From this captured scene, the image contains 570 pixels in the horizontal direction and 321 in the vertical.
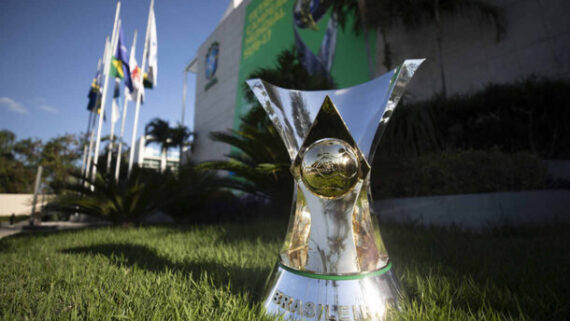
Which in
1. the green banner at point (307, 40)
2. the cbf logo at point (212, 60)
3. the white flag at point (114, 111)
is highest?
the cbf logo at point (212, 60)

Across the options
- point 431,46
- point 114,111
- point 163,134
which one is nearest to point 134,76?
point 114,111

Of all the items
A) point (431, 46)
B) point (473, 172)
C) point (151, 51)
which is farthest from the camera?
point (151, 51)

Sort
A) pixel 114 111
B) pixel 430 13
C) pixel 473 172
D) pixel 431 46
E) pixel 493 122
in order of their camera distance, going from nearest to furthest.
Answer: pixel 473 172, pixel 493 122, pixel 430 13, pixel 431 46, pixel 114 111

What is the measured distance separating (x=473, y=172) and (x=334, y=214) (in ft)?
12.8

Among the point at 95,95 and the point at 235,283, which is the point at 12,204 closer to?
the point at 95,95

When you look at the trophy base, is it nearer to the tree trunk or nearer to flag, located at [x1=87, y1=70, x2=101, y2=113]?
the tree trunk

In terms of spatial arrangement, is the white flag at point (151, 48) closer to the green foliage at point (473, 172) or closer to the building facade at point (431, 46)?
the building facade at point (431, 46)

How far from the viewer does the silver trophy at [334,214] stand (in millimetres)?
795

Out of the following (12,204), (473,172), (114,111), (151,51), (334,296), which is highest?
(151,51)

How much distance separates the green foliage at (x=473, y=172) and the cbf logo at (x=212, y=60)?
1849 cm

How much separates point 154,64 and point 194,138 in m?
12.1

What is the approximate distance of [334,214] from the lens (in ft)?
2.83

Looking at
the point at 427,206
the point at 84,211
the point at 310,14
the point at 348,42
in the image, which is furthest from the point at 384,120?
the point at 310,14

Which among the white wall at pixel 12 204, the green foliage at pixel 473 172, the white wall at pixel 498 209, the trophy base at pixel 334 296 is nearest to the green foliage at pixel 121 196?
the green foliage at pixel 473 172
